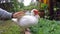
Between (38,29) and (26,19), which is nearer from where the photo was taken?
(26,19)

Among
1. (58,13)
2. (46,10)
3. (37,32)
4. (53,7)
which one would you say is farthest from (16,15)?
(46,10)

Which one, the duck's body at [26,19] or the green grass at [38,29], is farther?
the green grass at [38,29]

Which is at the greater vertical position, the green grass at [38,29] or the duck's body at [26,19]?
the duck's body at [26,19]

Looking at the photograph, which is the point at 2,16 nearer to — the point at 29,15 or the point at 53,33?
the point at 29,15

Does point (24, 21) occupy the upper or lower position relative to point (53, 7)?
upper

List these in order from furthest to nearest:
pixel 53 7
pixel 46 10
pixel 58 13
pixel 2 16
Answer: pixel 46 10 < pixel 53 7 < pixel 58 13 < pixel 2 16

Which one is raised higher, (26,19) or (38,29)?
(26,19)

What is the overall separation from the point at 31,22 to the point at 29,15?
0.59 feet

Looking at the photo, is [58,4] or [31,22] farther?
[58,4]

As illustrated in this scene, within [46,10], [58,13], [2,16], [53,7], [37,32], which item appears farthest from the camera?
[46,10]

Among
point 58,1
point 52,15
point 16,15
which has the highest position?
point 16,15

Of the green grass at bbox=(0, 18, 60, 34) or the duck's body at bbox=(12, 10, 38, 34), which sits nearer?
the duck's body at bbox=(12, 10, 38, 34)

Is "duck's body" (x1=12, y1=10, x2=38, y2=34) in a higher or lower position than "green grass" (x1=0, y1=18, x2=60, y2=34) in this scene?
higher

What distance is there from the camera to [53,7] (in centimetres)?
692
